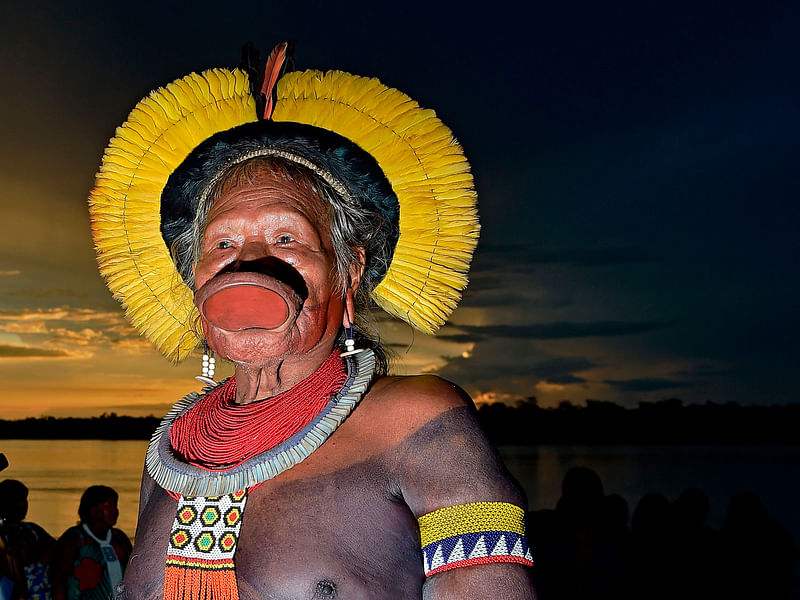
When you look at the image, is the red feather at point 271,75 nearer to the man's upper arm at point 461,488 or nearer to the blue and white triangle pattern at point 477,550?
the man's upper arm at point 461,488

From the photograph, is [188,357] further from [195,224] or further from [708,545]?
[708,545]

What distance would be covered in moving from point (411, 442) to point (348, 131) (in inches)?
37.8

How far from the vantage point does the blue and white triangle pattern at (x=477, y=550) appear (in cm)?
184

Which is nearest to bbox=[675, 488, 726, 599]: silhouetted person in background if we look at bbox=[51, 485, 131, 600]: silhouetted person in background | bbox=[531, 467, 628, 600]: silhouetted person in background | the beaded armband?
bbox=[531, 467, 628, 600]: silhouetted person in background

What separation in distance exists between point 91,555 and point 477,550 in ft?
15.8

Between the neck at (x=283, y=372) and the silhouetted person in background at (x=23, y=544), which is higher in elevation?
the neck at (x=283, y=372)

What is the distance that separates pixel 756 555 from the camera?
5.82 metres

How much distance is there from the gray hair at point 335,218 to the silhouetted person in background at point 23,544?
337 cm

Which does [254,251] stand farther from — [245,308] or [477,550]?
[477,550]

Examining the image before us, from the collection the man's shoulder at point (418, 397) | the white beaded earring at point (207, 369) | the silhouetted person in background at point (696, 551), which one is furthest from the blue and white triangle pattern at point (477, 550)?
the silhouetted person in background at point (696, 551)

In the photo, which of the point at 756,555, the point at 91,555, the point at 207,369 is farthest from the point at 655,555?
the point at 207,369

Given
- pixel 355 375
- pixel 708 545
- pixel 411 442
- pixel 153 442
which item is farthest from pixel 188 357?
pixel 708 545

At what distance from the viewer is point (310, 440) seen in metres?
2.17

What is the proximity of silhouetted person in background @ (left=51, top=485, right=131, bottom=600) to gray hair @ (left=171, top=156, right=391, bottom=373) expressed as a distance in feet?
12.6
